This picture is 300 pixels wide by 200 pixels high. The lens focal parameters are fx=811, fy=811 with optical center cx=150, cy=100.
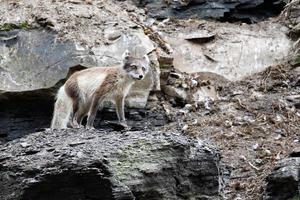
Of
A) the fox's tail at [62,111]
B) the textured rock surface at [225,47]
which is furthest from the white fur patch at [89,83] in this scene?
the textured rock surface at [225,47]

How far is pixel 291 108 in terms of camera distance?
1395 centimetres

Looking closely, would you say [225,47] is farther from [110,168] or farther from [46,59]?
[110,168]

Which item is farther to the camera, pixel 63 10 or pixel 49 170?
pixel 63 10

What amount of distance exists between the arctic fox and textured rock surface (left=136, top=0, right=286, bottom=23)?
4232mm

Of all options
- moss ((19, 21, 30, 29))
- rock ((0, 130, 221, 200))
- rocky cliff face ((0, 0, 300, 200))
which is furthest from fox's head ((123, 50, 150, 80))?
rock ((0, 130, 221, 200))

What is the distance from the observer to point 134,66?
41.0 ft

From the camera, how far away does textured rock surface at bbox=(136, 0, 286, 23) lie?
54.6 ft

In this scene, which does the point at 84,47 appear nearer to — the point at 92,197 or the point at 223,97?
the point at 223,97

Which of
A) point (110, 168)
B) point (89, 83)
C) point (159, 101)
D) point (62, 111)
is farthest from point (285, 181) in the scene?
point (159, 101)

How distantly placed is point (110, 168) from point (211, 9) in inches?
335

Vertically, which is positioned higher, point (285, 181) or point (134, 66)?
point (134, 66)

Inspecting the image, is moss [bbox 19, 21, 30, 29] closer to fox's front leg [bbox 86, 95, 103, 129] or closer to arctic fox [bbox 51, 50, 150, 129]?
arctic fox [bbox 51, 50, 150, 129]

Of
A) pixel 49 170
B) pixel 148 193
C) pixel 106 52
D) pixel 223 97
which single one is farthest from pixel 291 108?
Result: pixel 49 170

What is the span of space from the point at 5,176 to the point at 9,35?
5.52 metres
